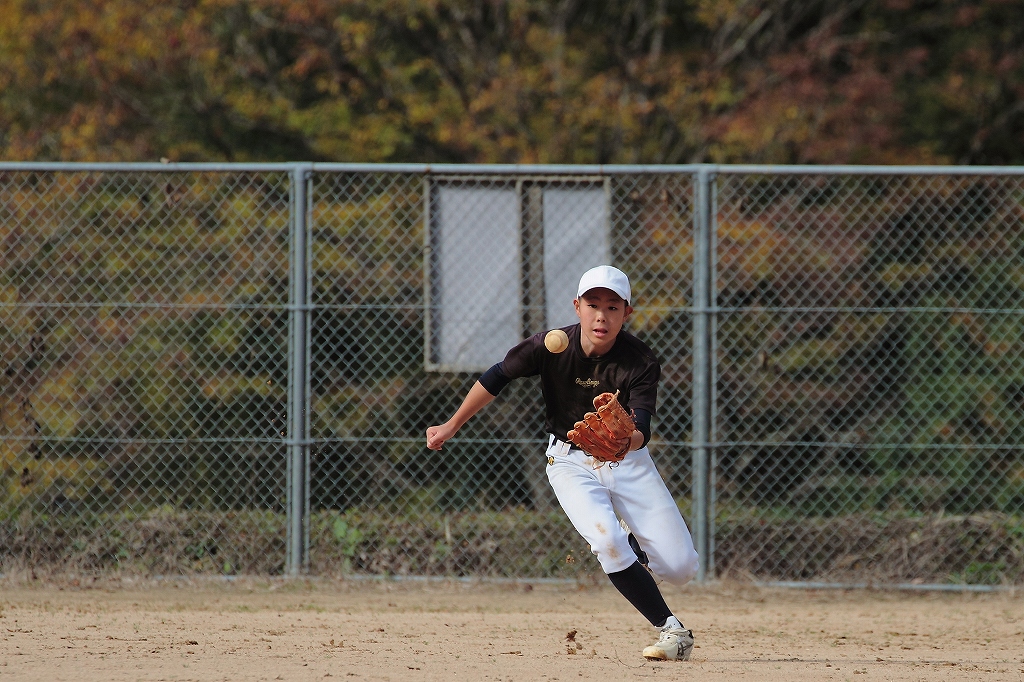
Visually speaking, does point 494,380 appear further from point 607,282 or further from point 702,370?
point 702,370

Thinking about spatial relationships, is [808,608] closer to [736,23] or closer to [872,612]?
[872,612]

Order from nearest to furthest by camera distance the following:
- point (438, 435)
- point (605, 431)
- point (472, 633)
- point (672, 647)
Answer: point (605, 431), point (672, 647), point (438, 435), point (472, 633)

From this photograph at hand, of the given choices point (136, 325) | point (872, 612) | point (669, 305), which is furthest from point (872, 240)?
point (136, 325)

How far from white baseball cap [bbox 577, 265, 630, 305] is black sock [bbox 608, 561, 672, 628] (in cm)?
108

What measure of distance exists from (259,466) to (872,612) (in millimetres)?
3487

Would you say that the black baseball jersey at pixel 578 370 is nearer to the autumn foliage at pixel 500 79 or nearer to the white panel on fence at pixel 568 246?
the white panel on fence at pixel 568 246

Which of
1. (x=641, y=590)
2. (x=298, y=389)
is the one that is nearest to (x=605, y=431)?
(x=641, y=590)

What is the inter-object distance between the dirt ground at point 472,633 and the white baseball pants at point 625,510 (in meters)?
0.41

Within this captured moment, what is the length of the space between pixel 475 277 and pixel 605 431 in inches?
92.0

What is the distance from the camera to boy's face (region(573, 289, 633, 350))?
14.6 ft

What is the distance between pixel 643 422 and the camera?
4352 mm

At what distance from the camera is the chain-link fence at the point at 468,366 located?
638 centimetres

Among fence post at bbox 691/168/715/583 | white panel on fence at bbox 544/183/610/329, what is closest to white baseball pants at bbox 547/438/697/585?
fence post at bbox 691/168/715/583

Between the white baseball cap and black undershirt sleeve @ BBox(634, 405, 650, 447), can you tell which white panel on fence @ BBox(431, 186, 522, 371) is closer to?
the white baseball cap
